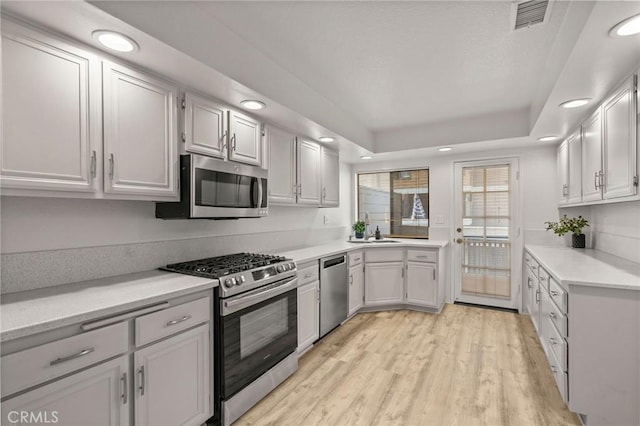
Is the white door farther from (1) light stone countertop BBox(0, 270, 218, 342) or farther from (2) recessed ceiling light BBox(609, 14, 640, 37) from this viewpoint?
(1) light stone countertop BBox(0, 270, 218, 342)

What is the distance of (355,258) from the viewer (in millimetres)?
3846

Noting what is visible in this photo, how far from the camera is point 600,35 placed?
5.02 ft

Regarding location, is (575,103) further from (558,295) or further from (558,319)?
(558,319)

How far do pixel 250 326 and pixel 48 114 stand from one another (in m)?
1.62

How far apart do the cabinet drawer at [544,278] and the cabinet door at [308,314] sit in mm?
1909

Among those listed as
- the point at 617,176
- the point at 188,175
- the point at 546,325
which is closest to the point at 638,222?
the point at 617,176

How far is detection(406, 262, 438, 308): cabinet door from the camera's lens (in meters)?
3.98

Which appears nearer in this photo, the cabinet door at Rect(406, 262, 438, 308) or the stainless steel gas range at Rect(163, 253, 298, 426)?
the stainless steel gas range at Rect(163, 253, 298, 426)

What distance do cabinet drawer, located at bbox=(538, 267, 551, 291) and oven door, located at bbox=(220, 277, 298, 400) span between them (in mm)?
1993

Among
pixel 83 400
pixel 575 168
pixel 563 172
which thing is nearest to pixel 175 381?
pixel 83 400

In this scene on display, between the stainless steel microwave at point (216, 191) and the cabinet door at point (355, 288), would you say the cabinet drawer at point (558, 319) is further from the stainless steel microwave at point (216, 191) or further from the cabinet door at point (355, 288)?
the stainless steel microwave at point (216, 191)

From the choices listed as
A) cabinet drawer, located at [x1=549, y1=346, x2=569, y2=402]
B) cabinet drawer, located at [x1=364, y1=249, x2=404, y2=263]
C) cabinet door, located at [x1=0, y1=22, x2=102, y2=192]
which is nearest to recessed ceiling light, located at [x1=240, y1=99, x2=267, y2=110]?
cabinet door, located at [x1=0, y1=22, x2=102, y2=192]

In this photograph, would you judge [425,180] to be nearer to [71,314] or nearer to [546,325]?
[546,325]

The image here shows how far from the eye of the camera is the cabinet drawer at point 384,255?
407cm
